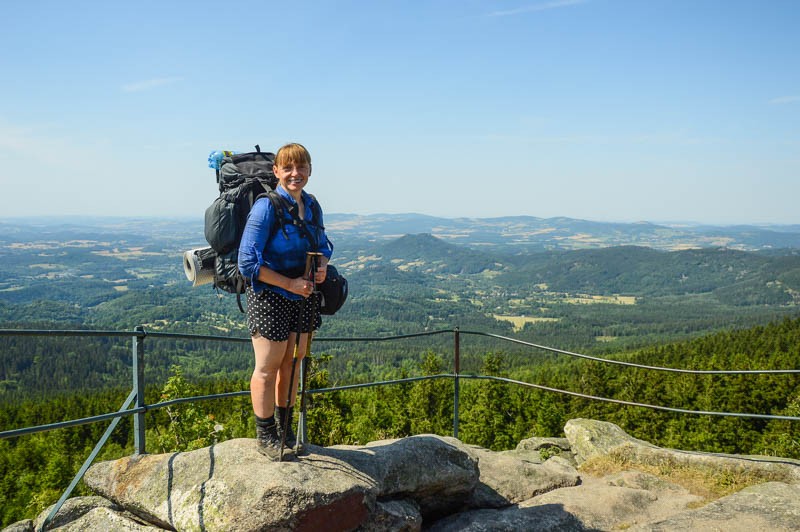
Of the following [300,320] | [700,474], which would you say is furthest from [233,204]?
[700,474]

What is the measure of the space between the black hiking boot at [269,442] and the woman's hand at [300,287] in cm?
107

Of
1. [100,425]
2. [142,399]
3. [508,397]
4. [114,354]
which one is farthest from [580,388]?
[114,354]

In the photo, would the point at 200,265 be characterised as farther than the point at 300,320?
Yes

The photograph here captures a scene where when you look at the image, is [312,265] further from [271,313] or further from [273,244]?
[271,313]

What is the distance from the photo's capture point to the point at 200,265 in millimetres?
4426

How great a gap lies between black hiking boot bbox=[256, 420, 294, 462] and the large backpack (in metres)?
1.04

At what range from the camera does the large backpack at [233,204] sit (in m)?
4.17

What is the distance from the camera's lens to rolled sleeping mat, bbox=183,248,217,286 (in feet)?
14.4

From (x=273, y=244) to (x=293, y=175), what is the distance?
523 mm

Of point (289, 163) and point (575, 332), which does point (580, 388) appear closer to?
point (289, 163)

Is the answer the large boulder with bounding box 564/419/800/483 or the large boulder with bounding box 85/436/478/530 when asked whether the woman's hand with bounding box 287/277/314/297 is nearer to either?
the large boulder with bounding box 85/436/478/530

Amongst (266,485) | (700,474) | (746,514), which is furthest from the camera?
(700,474)

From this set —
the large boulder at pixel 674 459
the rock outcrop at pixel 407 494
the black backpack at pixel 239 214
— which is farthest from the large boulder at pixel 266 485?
the large boulder at pixel 674 459

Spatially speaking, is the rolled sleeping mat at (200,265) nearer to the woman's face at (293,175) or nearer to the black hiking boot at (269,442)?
the woman's face at (293,175)
